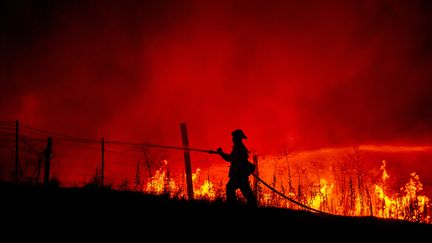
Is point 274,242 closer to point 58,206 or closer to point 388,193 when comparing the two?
point 58,206

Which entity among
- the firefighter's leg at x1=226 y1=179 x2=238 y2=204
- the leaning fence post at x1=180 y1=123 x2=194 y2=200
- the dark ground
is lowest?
the dark ground

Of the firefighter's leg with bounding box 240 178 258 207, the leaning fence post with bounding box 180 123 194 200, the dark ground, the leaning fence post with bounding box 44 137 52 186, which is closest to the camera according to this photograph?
the dark ground

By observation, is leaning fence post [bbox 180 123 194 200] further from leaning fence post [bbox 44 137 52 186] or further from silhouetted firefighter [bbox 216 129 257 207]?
leaning fence post [bbox 44 137 52 186]

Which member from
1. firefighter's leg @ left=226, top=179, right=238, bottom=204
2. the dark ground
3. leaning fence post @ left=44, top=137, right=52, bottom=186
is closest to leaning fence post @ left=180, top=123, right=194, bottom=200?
firefighter's leg @ left=226, top=179, right=238, bottom=204

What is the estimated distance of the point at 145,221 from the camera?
6.59m

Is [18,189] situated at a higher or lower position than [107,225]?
higher

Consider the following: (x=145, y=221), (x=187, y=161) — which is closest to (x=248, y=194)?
(x=145, y=221)

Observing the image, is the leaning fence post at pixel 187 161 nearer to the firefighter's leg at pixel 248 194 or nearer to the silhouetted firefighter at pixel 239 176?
the silhouetted firefighter at pixel 239 176

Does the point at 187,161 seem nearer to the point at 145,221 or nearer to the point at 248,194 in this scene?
the point at 248,194

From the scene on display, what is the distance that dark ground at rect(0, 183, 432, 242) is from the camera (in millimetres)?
5793

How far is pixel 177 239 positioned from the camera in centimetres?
582

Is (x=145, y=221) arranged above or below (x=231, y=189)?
below

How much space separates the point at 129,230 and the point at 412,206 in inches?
461

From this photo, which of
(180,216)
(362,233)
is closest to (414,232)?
(362,233)
